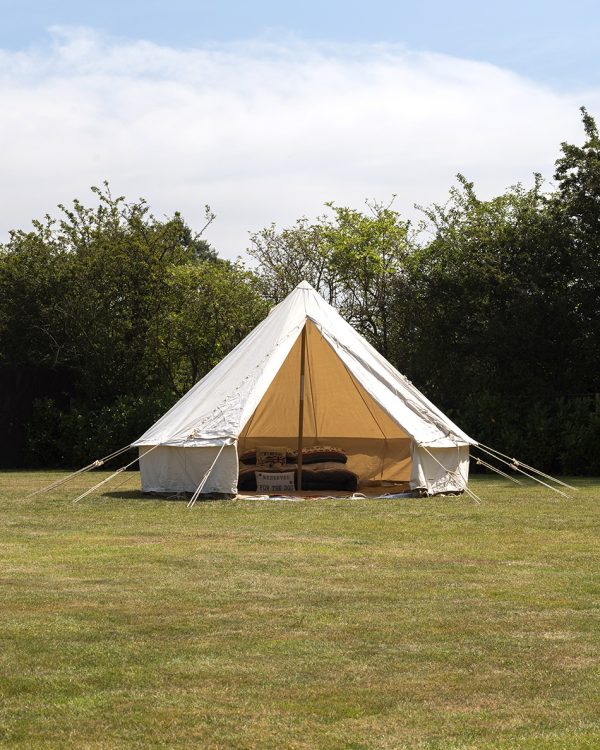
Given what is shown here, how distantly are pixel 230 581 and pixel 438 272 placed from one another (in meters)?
14.2

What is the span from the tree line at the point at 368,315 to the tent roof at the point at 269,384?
5.23 m

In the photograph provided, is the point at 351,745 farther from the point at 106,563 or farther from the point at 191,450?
the point at 191,450

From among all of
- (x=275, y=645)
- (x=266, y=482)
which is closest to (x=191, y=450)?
(x=266, y=482)

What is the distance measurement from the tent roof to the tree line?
5.23 m

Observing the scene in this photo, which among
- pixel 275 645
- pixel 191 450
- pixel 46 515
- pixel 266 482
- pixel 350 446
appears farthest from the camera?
pixel 350 446

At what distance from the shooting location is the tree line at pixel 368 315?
63.6 ft

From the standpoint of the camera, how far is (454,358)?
68.5 ft

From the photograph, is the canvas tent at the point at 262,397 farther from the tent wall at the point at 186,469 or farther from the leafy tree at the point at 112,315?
the leafy tree at the point at 112,315

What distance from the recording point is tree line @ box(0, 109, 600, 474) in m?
19.4

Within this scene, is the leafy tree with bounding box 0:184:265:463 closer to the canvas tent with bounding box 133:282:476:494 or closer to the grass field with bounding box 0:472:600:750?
the canvas tent with bounding box 133:282:476:494

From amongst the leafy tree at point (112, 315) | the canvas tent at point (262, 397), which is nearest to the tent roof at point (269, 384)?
the canvas tent at point (262, 397)

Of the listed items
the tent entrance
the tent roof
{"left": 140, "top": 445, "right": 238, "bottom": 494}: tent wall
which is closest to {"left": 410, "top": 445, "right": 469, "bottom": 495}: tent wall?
the tent roof

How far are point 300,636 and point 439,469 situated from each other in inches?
331

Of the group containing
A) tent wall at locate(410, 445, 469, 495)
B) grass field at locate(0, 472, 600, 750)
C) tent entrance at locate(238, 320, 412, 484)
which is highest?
tent entrance at locate(238, 320, 412, 484)
